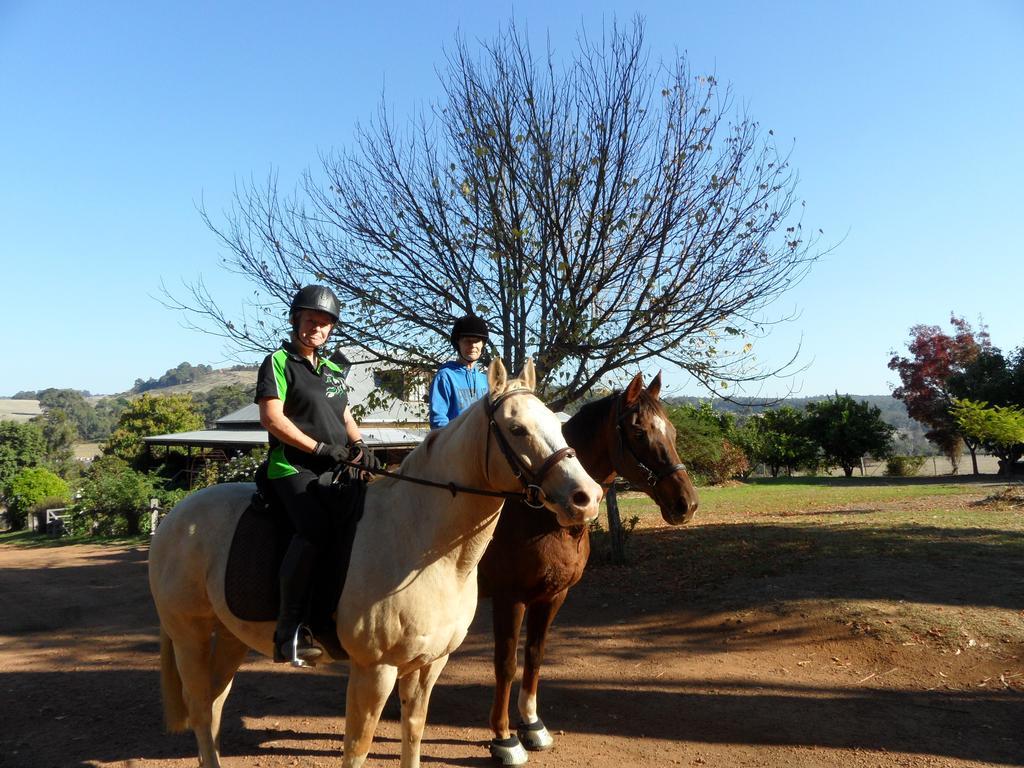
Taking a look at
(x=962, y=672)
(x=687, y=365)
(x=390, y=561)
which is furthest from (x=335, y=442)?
(x=687, y=365)

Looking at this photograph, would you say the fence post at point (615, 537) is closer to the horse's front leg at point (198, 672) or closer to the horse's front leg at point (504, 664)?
the horse's front leg at point (504, 664)

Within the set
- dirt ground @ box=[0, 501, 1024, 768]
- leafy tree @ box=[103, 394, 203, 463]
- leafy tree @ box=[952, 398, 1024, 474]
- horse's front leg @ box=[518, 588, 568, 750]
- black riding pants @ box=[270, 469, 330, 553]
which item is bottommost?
dirt ground @ box=[0, 501, 1024, 768]

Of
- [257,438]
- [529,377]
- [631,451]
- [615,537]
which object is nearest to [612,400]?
[631,451]

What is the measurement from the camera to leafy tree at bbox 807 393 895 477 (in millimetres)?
32344

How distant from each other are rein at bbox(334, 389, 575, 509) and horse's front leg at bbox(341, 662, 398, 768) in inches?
35.4

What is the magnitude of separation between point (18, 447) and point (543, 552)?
4442 centimetres

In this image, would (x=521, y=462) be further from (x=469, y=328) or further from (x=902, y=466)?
(x=902, y=466)

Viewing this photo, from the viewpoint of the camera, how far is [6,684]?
6.43 meters

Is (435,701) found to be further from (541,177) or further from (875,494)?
(875,494)

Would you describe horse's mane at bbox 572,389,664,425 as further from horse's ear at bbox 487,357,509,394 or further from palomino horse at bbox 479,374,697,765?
horse's ear at bbox 487,357,509,394

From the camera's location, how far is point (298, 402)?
12.1 ft

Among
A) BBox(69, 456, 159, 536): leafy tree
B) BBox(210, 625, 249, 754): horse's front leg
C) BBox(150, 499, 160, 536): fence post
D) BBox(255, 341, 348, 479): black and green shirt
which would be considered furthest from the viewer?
BBox(69, 456, 159, 536): leafy tree

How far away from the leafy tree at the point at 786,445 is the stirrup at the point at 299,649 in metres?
31.7

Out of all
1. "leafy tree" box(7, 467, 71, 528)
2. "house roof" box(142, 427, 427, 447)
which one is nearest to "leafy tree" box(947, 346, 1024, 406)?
"house roof" box(142, 427, 427, 447)
